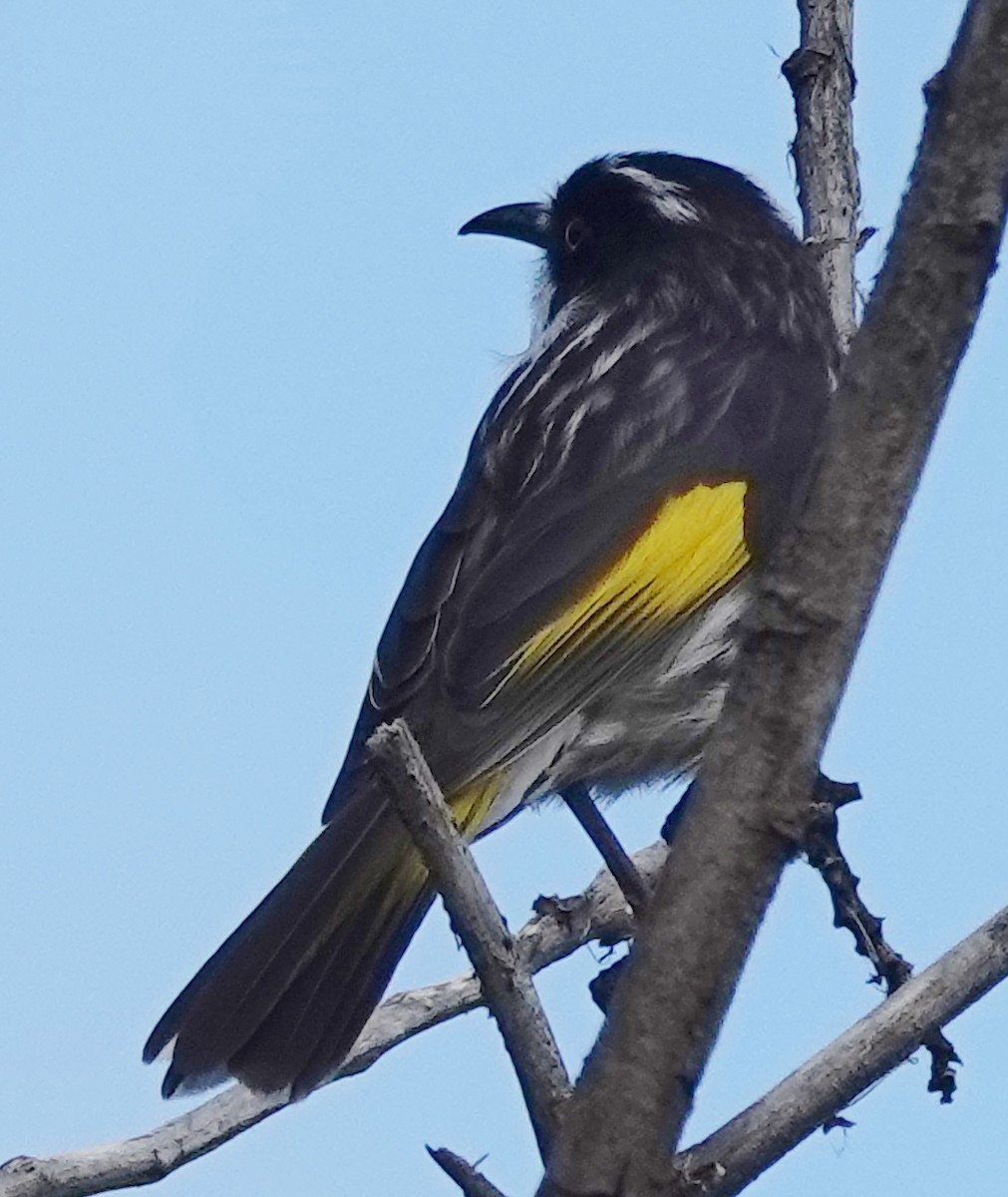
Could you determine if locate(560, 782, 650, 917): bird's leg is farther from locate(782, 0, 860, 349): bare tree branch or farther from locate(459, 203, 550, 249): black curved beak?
locate(459, 203, 550, 249): black curved beak

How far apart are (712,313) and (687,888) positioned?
2.68 m

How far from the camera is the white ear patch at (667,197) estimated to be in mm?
5582

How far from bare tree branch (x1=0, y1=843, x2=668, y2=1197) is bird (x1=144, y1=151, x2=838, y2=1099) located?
4.4 inches

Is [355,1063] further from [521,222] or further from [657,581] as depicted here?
[521,222]

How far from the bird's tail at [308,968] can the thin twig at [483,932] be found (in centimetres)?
105

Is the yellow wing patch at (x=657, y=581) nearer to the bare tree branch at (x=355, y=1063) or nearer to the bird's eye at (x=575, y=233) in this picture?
the bare tree branch at (x=355, y=1063)

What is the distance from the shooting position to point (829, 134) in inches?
216

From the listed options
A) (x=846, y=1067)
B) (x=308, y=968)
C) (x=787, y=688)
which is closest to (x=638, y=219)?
(x=308, y=968)

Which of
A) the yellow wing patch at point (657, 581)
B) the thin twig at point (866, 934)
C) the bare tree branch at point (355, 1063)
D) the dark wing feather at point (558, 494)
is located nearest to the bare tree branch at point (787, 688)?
the bare tree branch at point (355, 1063)

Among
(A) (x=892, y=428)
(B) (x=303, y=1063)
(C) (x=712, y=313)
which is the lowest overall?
(A) (x=892, y=428)

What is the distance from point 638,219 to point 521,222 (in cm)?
55

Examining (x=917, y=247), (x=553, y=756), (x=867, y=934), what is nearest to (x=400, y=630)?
(x=553, y=756)

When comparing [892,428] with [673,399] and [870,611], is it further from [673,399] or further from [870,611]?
[673,399]

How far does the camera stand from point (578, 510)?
14.4ft
